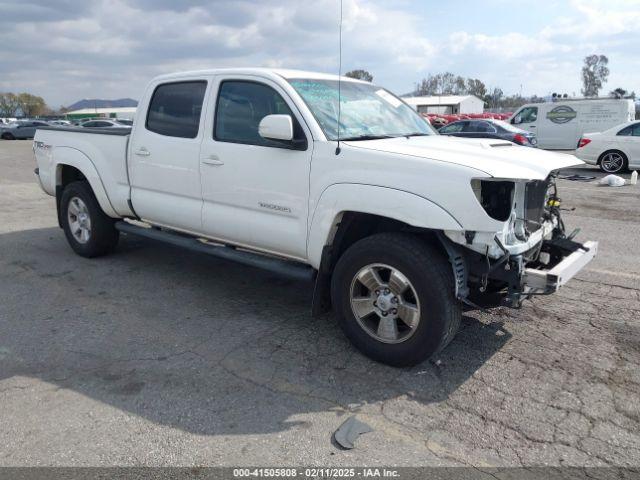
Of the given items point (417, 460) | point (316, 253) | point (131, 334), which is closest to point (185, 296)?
point (131, 334)

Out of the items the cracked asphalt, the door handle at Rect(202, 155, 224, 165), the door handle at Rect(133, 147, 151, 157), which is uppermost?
the door handle at Rect(133, 147, 151, 157)

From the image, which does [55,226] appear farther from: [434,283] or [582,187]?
[582,187]

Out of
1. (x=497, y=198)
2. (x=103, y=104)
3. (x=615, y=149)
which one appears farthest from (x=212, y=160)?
(x=103, y=104)

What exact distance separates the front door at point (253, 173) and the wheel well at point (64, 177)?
2.68m

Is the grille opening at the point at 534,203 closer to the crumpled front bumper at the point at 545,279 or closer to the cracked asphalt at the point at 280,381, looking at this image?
the crumpled front bumper at the point at 545,279

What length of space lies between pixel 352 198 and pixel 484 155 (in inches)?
36.4

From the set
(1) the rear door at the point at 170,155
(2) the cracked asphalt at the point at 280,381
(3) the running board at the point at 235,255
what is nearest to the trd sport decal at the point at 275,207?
(3) the running board at the point at 235,255

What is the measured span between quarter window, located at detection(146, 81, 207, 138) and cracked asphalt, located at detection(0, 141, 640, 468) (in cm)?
156

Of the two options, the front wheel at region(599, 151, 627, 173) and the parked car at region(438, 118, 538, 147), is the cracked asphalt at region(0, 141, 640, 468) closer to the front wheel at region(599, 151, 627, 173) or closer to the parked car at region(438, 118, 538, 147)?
the front wheel at region(599, 151, 627, 173)

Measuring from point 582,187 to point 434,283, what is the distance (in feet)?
34.2

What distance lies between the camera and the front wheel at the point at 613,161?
49.2ft

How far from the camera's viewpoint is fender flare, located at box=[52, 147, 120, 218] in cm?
601

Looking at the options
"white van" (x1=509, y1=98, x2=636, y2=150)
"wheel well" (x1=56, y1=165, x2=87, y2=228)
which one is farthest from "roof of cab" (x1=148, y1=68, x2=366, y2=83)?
"white van" (x1=509, y1=98, x2=636, y2=150)

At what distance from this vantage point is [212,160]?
4758mm
